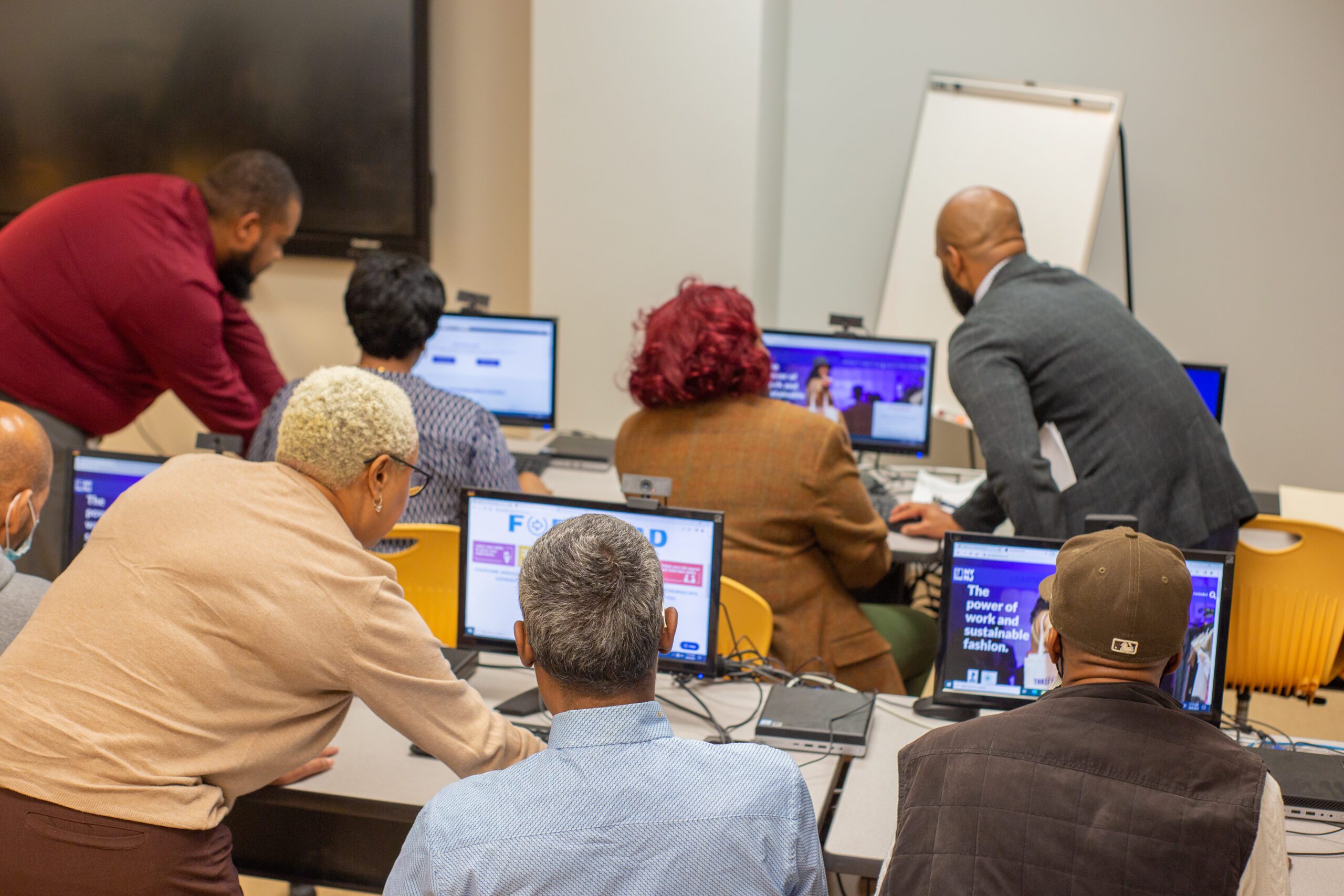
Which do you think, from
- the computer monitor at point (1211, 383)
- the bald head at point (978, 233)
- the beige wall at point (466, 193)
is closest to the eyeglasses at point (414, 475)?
the bald head at point (978, 233)

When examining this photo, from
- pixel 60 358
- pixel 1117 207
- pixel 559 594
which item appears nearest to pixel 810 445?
pixel 559 594

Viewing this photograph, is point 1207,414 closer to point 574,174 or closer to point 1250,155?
point 1250,155

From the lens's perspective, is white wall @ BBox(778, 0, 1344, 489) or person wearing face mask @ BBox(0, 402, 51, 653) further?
white wall @ BBox(778, 0, 1344, 489)

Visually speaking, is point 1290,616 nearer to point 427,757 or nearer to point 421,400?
point 427,757

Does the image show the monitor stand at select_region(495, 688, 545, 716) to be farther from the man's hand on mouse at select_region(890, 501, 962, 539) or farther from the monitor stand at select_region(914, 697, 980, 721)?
the man's hand on mouse at select_region(890, 501, 962, 539)

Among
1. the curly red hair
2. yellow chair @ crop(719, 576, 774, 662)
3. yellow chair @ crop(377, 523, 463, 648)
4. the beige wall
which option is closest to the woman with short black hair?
yellow chair @ crop(377, 523, 463, 648)

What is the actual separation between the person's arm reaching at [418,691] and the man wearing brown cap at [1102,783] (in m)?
0.62

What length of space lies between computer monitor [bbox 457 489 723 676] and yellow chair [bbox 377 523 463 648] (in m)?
0.16

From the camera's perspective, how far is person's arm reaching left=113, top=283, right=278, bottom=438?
131 inches

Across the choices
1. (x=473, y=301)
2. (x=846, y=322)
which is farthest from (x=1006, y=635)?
(x=473, y=301)

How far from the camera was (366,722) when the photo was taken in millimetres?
2141

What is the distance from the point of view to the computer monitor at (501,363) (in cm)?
391

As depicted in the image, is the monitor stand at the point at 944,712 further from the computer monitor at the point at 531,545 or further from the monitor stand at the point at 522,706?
the monitor stand at the point at 522,706

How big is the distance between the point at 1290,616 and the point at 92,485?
2548 mm
